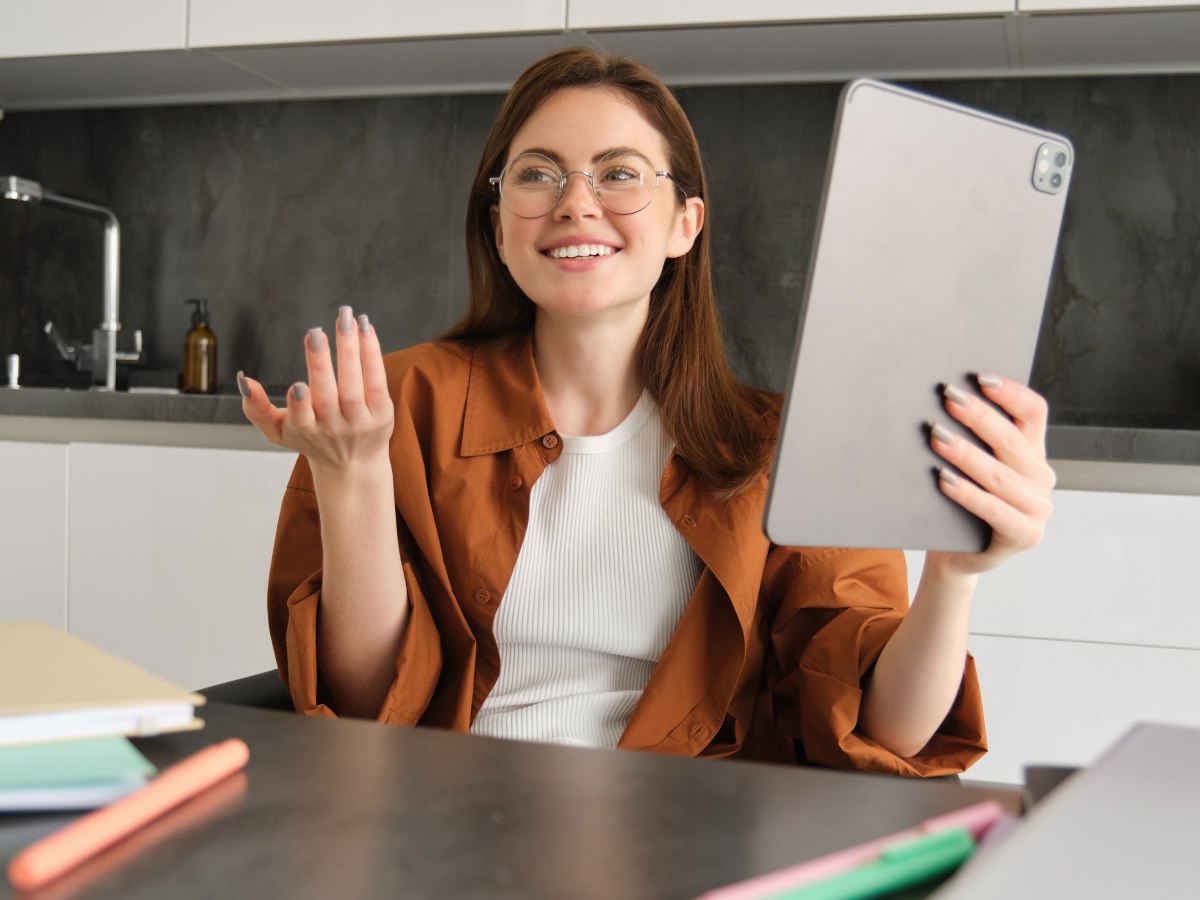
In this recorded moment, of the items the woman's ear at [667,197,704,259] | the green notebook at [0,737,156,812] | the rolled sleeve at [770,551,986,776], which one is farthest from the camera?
the woman's ear at [667,197,704,259]

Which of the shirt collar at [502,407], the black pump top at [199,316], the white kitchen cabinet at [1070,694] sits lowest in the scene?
the white kitchen cabinet at [1070,694]

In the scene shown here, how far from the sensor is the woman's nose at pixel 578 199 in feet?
3.72

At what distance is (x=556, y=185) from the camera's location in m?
1.16

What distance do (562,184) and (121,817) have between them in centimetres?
86

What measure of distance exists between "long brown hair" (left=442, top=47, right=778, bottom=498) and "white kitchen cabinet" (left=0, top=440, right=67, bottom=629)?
126 centimetres

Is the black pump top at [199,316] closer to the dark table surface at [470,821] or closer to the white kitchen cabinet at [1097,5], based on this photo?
the white kitchen cabinet at [1097,5]

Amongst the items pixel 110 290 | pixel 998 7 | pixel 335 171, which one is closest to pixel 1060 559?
pixel 998 7

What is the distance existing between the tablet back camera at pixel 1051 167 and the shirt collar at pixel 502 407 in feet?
1.85

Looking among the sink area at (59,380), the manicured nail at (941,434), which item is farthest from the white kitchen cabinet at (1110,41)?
the sink area at (59,380)

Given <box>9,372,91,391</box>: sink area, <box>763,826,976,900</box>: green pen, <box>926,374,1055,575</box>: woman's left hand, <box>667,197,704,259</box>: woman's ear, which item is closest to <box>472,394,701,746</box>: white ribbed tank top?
<box>667,197,704,259</box>: woman's ear

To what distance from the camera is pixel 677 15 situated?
6.87ft

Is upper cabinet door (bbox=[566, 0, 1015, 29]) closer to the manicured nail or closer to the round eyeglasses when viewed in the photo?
the round eyeglasses

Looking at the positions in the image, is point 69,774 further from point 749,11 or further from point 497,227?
point 749,11

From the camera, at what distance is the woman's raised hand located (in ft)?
2.43
